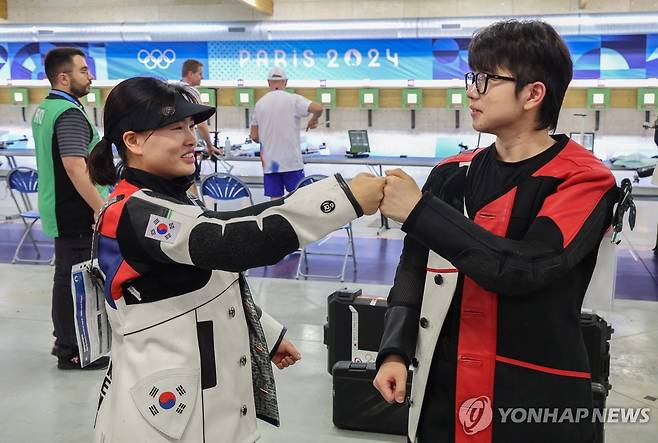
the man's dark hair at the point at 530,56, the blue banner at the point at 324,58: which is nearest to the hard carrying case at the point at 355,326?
the man's dark hair at the point at 530,56

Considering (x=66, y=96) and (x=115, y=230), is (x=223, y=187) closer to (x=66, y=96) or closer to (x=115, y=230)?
(x=66, y=96)

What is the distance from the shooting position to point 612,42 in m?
9.09

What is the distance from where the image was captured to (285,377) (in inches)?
149

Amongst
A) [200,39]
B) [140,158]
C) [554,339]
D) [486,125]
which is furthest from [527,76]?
[200,39]

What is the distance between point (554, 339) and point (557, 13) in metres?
8.68

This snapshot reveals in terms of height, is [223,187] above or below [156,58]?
below

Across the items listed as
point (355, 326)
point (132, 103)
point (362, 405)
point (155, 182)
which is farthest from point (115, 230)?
point (355, 326)

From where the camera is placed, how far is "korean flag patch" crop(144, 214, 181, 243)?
1402mm

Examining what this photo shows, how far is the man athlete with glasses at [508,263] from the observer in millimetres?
1336

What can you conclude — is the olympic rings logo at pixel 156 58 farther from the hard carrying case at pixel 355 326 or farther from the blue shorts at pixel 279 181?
the hard carrying case at pixel 355 326

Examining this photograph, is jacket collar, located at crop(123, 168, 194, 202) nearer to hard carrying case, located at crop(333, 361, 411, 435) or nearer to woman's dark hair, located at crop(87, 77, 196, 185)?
woman's dark hair, located at crop(87, 77, 196, 185)

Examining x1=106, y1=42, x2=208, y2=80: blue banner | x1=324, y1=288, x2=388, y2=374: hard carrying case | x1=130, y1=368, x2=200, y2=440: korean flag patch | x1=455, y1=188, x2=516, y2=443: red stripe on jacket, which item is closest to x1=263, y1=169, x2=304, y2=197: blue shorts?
x1=324, y1=288, x2=388, y2=374: hard carrying case

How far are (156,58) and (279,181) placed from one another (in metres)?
4.80

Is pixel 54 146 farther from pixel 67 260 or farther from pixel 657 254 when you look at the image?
pixel 657 254
